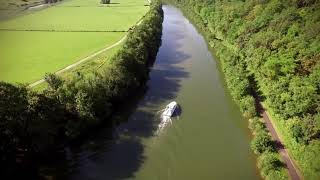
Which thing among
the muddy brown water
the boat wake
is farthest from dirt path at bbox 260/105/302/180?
the boat wake

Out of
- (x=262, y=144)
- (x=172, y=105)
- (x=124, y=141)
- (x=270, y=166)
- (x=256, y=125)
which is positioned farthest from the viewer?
(x=172, y=105)

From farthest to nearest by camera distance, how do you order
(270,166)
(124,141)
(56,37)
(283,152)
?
1. (56,37)
2. (124,141)
3. (283,152)
4. (270,166)

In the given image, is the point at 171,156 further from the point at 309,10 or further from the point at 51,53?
the point at 309,10

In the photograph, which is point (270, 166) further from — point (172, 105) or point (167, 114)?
point (172, 105)

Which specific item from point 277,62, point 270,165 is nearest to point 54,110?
point 270,165

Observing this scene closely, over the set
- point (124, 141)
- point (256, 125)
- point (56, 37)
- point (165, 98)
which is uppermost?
point (56, 37)

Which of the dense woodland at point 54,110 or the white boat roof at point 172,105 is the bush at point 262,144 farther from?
the dense woodland at point 54,110

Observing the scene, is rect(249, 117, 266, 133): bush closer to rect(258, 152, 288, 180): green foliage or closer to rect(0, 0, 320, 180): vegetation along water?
rect(0, 0, 320, 180): vegetation along water
